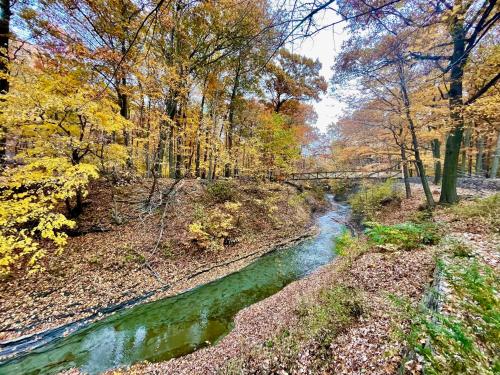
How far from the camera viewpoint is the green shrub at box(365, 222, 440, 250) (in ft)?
17.7

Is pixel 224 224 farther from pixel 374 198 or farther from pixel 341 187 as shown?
pixel 341 187

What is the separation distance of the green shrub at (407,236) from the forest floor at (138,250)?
209 inches

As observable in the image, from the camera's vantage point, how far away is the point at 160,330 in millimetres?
5434

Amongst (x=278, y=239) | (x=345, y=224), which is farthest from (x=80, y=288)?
(x=345, y=224)

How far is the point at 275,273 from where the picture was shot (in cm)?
846

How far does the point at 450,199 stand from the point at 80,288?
506 inches

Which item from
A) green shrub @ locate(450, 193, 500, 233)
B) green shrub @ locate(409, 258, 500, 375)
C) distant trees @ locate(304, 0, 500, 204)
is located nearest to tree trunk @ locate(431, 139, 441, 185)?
distant trees @ locate(304, 0, 500, 204)

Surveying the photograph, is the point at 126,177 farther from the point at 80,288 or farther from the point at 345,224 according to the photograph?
the point at 345,224

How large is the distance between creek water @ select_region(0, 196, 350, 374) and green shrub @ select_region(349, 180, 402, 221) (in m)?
7.64

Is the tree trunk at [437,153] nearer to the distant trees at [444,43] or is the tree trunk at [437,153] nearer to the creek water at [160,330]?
the distant trees at [444,43]

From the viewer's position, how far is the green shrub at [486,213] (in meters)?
5.39

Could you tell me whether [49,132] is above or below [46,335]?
above

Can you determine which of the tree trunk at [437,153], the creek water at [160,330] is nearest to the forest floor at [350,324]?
the creek water at [160,330]

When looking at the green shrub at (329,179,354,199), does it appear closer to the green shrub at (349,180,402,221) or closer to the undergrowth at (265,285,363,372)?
the green shrub at (349,180,402,221)
